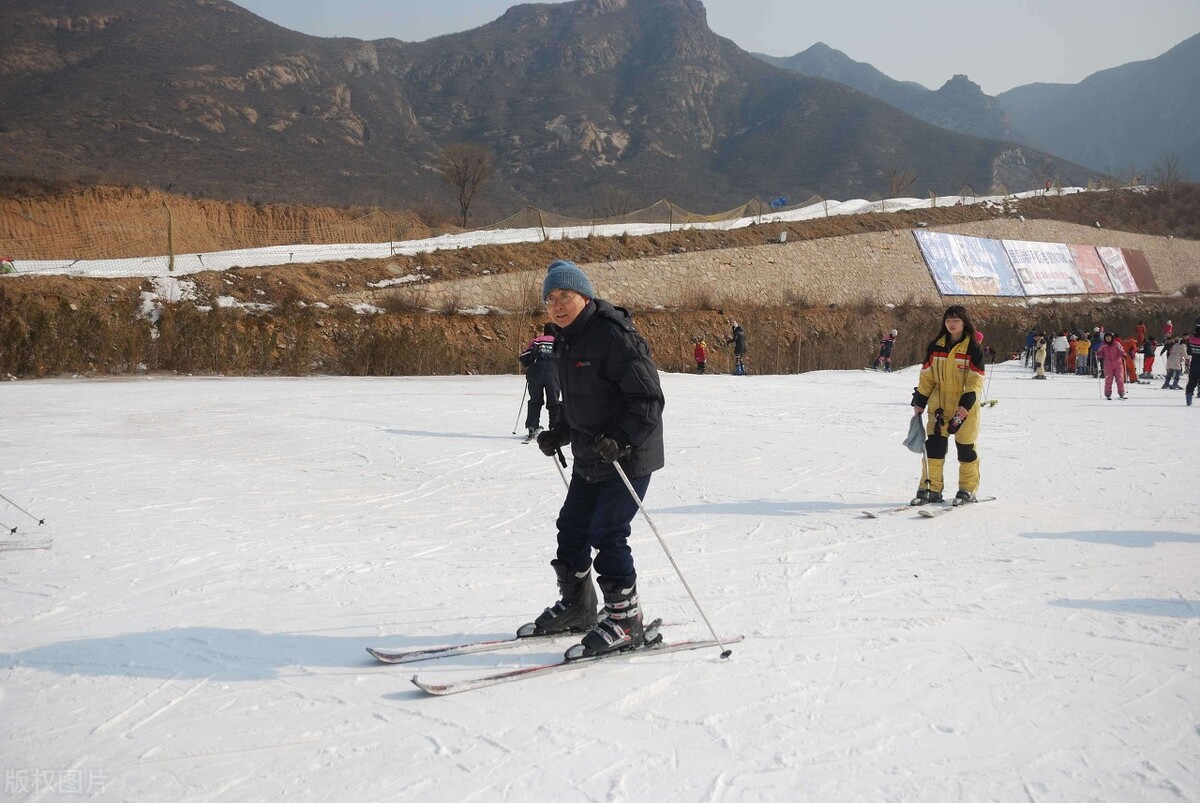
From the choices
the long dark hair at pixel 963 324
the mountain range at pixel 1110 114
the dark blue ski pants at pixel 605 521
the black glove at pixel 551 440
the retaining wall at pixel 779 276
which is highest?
the mountain range at pixel 1110 114

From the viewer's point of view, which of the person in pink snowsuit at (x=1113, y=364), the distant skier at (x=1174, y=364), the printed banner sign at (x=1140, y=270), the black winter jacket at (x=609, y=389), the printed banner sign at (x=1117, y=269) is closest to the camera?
the black winter jacket at (x=609, y=389)

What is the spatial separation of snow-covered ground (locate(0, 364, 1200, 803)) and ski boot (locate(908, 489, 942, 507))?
1.01ft

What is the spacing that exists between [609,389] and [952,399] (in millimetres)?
4546

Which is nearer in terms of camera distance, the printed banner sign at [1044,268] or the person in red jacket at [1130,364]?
the person in red jacket at [1130,364]

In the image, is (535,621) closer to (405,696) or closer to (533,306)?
(405,696)

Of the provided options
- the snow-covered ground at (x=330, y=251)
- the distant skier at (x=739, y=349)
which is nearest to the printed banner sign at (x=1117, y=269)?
the snow-covered ground at (x=330, y=251)

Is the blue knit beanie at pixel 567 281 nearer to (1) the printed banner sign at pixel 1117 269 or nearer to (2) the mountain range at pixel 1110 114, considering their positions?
(1) the printed banner sign at pixel 1117 269

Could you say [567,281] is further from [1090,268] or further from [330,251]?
[1090,268]

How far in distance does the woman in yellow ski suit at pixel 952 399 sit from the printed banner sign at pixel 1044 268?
1590 inches

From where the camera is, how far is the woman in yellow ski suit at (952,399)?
7.29 m

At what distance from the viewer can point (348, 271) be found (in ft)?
87.2

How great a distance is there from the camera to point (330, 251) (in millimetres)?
28875

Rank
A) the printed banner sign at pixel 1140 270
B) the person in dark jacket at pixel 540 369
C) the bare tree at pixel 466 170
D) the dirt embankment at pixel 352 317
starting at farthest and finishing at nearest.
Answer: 1. the bare tree at pixel 466 170
2. the printed banner sign at pixel 1140 270
3. the dirt embankment at pixel 352 317
4. the person in dark jacket at pixel 540 369

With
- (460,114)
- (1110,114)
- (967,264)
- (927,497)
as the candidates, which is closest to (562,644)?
(927,497)
